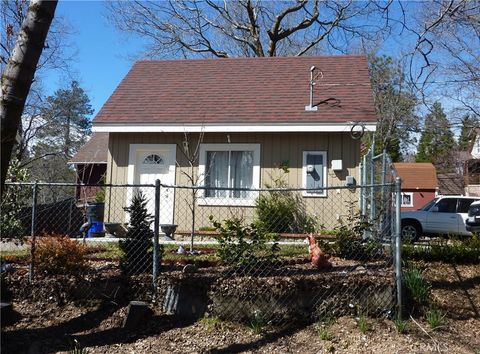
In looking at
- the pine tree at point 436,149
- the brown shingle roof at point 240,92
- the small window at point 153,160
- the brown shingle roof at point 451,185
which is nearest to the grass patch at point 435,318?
the brown shingle roof at point 240,92

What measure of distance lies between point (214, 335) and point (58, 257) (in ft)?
7.13

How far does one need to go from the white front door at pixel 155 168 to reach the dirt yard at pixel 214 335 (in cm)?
648

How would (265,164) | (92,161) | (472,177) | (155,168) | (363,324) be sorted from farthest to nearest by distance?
(472,177) < (92,161) < (155,168) < (265,164) < (363,324)

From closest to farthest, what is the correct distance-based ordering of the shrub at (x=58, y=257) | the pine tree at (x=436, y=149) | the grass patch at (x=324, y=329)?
1. the grass patch at (x=324, y=329)
2. the shrub at (x=58, y=257)
3. the pine tree at (x=436, y=149)

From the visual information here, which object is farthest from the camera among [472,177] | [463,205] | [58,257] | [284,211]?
[472,177]

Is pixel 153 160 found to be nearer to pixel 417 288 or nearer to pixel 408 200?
pixel 417 288

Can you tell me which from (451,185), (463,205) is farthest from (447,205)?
(451,185)

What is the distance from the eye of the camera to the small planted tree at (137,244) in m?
6.06

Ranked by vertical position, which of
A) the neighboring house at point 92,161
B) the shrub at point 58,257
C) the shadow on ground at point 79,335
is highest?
the neighboring house at point 92,161

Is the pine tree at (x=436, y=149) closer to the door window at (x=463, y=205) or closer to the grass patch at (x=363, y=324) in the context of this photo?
the door window at (x=463, y=205)

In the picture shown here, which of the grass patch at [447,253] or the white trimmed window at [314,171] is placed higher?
the white trimmed window at [314,171]

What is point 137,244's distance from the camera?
6.11m

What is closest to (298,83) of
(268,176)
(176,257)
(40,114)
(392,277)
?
(268,176)

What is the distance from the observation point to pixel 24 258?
6996mm
